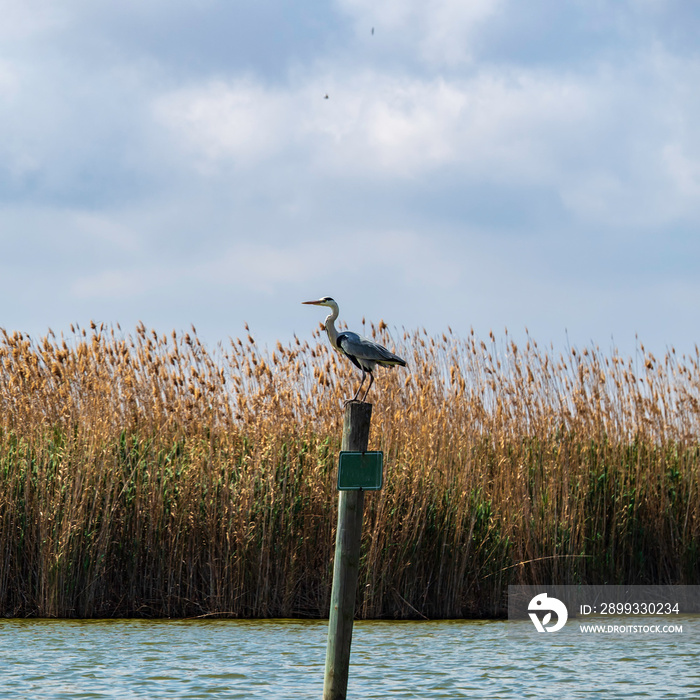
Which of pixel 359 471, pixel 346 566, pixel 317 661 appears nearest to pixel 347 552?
pixel 346 566

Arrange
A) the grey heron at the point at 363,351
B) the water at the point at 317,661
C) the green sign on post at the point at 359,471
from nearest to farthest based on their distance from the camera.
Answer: the green sign on post at the point at 359,471 < the water at the point at 317,661 < the grey heron at the point at 363,351

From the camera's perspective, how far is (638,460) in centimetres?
964

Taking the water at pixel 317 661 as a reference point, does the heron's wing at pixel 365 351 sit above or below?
above

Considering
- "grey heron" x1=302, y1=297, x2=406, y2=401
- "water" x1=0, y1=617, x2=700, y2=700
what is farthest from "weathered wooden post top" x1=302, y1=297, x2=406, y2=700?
"grey heron" x1=302, y1=297, x2=406, y2=401

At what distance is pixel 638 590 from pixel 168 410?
16.3 ft

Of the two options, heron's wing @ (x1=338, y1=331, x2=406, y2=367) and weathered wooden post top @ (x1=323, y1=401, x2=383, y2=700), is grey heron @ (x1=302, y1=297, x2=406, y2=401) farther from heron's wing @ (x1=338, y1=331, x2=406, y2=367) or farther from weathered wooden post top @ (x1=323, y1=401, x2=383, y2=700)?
weathered wooden post top @ (x1=323, y1=401, x2=383, y2=700)

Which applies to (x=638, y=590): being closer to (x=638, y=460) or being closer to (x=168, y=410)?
(x=638, y=460)

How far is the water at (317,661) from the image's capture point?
19.0ft

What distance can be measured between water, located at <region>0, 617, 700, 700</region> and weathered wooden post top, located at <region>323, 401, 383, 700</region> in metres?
1.01

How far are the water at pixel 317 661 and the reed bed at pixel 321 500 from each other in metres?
0.38

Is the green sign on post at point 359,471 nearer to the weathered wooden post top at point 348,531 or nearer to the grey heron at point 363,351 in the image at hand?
the weathered wooden post top at point 348,531

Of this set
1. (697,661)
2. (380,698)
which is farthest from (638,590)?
(380,698)

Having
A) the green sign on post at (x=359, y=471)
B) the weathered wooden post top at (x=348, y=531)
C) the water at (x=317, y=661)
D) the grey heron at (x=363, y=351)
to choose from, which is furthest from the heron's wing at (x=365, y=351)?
the water at (x=317, y=661)

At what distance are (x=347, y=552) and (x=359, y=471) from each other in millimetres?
433
